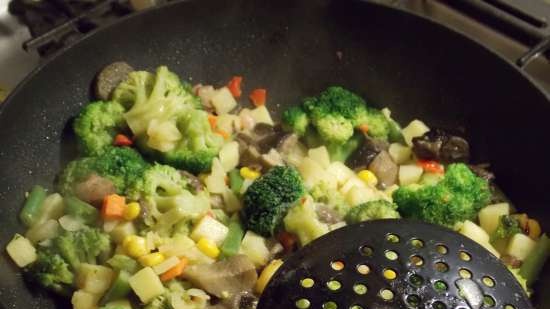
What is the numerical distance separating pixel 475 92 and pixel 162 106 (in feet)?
3.06

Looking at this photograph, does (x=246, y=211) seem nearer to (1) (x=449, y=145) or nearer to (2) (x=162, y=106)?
(2) (x=162, y=106)

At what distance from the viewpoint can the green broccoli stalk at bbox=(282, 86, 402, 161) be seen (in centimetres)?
192

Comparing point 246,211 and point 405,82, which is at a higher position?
point 405,82

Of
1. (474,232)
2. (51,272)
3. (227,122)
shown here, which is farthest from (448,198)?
(51,272)

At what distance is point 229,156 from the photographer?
1878 millimetres

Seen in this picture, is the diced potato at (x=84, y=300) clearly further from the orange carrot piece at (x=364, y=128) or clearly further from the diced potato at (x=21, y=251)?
the orange carrot piece at (x=364, y=128)

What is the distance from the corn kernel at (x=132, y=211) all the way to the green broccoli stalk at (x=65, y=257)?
0.07 meters

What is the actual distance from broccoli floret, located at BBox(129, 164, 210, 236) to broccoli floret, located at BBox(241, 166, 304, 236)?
12cm

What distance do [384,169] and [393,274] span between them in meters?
0.72

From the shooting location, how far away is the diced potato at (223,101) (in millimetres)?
2011

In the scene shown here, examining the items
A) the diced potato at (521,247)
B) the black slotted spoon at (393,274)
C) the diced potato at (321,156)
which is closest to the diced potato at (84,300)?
the black slotted spoon at (393,274)

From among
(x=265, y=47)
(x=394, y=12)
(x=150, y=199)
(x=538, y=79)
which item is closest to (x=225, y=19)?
(x=265, y=47)

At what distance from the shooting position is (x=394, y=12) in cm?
191

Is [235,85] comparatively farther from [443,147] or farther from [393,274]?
[393,274]
